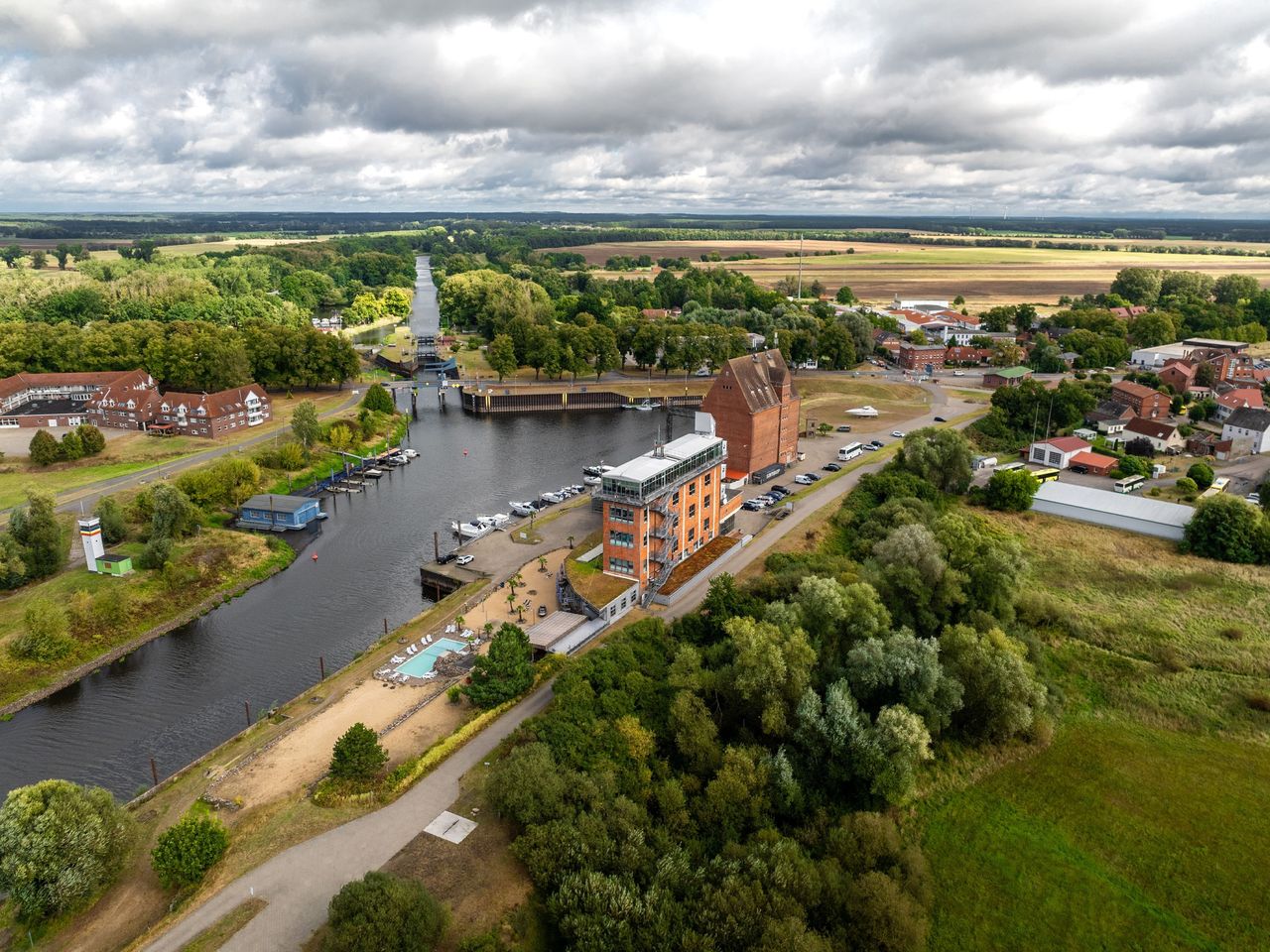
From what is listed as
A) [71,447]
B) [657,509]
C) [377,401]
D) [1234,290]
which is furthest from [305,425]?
[1234,290]

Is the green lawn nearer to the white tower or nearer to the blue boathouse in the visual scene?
the blue boathouse

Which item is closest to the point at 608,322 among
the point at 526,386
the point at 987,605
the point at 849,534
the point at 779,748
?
the point at 526,386

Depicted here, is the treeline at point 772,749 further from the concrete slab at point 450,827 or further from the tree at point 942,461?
the tree at point 942,461

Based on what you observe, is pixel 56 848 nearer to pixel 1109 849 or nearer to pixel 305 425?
pixel 1109 849

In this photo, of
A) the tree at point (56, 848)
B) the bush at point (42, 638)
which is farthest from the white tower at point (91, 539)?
the tree at point (56, 848)

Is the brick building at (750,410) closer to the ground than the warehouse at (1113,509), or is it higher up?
higher up
